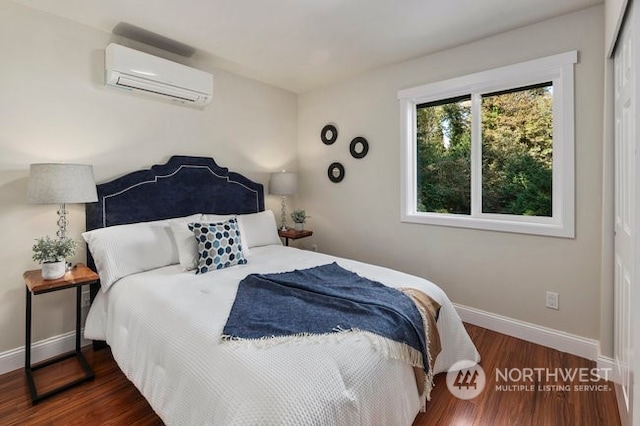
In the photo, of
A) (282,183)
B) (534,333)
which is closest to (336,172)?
(282,183)

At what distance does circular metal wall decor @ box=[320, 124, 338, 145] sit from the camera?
3.69 metres

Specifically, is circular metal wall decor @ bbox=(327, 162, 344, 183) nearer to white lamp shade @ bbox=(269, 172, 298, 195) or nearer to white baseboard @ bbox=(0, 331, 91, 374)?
white lamp shade @ bbox=(269, 172, 298, 195)

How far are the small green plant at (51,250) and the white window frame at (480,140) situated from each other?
8.83ft

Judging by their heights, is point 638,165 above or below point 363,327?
above

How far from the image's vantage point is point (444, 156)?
3.05 meters

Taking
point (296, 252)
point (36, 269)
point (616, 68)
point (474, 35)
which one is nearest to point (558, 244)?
point (616, 68)

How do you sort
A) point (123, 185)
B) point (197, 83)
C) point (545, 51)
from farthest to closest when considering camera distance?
point (197, 83), point (123, 185), point (545, 51)

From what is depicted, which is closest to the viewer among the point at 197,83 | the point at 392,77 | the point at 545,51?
the point at 545,51

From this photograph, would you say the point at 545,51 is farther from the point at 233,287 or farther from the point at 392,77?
the point at 233,287

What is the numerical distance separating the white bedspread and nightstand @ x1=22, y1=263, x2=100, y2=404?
0.77 ft

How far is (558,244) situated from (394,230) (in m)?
1.34

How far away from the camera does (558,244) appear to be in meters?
2.37

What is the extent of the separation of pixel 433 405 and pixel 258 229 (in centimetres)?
204

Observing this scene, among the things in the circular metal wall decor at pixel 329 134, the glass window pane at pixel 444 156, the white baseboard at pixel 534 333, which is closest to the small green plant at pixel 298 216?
the circular metal wall decor at pixel 329 134
